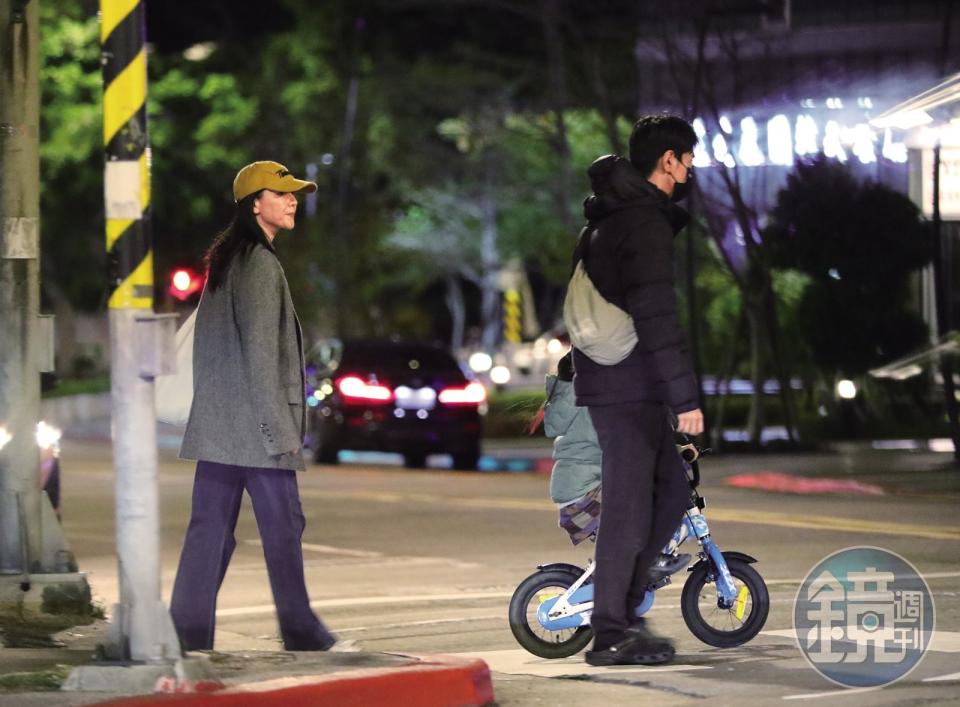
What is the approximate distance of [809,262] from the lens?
23.2 m

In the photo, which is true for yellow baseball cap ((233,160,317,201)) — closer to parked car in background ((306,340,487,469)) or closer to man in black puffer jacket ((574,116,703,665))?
man in black puffer jacket ((574,116,703,665))

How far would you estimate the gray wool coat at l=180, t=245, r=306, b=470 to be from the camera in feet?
24.6

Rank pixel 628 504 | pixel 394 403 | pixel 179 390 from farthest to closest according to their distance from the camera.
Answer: pixel 394 403 < pixel 179 390 < pixel 628 504

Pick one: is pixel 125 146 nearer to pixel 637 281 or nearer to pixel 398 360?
pixel 637 281

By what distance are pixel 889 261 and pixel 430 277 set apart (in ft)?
139

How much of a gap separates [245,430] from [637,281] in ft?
5.35

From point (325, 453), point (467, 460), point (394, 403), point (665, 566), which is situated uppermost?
point (394, 403)

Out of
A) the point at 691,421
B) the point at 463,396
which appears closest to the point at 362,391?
the point at 463,396

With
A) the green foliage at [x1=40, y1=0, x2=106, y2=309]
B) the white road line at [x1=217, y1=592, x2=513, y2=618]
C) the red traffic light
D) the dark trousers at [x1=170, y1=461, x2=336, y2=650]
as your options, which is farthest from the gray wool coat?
the green foliage at [x1=40, y1=0, x2=106, y2=309]

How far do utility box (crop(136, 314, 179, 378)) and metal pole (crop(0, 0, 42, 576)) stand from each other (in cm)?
317

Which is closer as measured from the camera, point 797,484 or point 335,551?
point 335,551

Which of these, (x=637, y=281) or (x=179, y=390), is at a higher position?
(x=637, y=281)

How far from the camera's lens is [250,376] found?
24.7ft

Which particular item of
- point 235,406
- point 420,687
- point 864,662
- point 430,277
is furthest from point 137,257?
point 430,277
